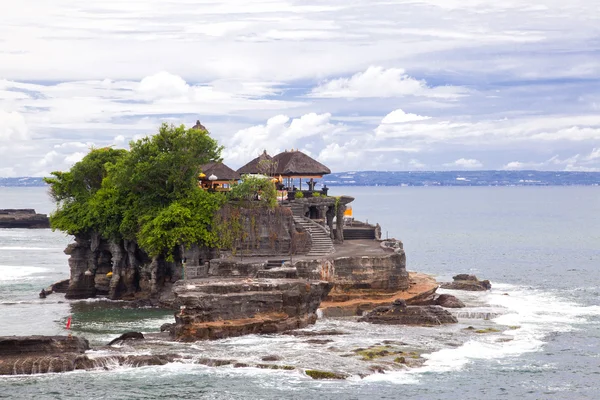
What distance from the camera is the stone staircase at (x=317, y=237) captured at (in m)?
70.6

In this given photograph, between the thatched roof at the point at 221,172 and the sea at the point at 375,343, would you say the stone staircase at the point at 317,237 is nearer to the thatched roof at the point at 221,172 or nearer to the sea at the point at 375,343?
the thatched roof at the point at 221,172

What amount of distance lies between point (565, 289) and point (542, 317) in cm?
1600

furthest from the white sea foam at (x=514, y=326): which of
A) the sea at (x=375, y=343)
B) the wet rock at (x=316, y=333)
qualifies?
the wet rock at (x=316, y=333)

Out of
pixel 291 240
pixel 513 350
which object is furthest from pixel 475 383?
pixel 291 240

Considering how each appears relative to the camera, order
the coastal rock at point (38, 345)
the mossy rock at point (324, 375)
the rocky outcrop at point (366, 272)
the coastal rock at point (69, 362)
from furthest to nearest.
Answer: the rocky outcrop at point (366, 272), the coastal rock at point (38, 345), the coastal rock at point (69, 362), the mossy rock at point (324, 375)

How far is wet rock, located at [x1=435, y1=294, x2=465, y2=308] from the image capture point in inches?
2601

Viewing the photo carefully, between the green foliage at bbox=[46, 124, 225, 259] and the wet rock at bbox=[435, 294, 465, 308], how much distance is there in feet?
56.3

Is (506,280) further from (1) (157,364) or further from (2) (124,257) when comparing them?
(1) (157,364)

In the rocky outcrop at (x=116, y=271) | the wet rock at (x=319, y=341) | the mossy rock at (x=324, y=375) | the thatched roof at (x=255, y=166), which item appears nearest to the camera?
the mossy rock at (x=324, y=375)

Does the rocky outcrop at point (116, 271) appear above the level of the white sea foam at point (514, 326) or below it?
above

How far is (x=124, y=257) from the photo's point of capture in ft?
246

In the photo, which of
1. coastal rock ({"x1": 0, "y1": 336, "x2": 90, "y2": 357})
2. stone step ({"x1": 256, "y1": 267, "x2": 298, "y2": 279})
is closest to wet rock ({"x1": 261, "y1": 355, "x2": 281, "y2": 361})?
coastal rock ({"x1": 0, "y1": 336, "x2": 90, "y2": 357})

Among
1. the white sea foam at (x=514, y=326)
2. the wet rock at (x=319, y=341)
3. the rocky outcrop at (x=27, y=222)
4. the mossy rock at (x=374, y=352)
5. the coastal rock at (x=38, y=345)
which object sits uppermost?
the rocky outcrop at (x=27, y=222)

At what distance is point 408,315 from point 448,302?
24.9 feet
